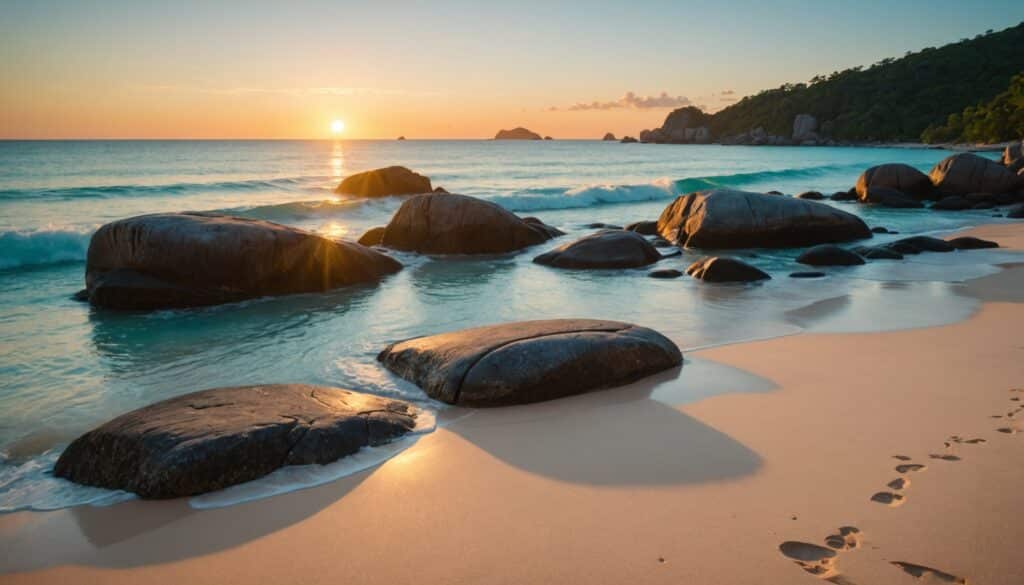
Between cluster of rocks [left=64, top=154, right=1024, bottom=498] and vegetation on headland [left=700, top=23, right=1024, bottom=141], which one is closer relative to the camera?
cluster of rocks [left=64, top=154, right=1024, bottom=498]

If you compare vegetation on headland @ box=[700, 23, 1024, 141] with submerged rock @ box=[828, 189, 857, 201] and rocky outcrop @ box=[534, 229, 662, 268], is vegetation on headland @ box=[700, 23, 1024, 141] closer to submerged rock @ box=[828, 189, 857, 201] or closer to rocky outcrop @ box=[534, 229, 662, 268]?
submerged rock @ box=[828, 189, 857, 201]

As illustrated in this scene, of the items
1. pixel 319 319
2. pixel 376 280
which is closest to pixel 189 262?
pixel 319 319

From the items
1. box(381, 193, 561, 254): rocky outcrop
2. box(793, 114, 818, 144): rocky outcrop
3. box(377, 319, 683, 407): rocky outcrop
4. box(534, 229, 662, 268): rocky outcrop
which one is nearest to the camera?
box(377, 319, 683, 407): rocky outcrop

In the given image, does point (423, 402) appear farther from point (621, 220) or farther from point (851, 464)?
point (621, 220)

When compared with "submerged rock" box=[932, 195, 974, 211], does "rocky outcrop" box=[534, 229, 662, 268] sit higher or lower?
lower

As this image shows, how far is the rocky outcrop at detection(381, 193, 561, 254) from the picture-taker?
13953mm

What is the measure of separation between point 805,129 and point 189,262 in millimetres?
114880

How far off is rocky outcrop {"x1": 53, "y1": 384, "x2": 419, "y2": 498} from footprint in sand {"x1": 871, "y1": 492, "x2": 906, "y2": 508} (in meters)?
2.81

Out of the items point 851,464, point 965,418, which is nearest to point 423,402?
point 851,464

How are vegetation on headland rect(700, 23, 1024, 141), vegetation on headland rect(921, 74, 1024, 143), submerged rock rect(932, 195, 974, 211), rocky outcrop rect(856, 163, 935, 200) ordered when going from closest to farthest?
submerged rock rect(932, 195, 974, 211)
rocky outcrop rect(856, 163, 935, 200)
vegetation on headland rect(921, 74, 1024, 143)
vegetation on headland rect(700, 23, 1024, 141)

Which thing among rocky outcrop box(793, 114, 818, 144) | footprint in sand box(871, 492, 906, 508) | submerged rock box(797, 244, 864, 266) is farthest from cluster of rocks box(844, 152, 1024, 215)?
rocky outcrop box(793, 114, 818, 144)

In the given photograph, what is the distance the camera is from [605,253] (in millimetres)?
11961

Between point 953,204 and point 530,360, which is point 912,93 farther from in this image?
point 530,360

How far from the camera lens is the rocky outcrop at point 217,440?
3.83 m
